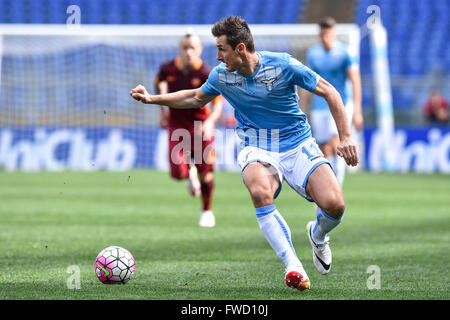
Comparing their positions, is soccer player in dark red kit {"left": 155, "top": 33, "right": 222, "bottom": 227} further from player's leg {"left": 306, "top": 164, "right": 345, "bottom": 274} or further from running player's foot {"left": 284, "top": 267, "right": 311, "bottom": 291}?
running player's foot {"left": 284, "top": 267, "right": 311, "bottom": 291}

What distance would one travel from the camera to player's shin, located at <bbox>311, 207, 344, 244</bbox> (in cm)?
578

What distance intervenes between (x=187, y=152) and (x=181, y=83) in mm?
859

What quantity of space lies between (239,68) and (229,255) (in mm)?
2143

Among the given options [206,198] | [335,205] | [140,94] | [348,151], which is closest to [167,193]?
[206,198]

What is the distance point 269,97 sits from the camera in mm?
5742

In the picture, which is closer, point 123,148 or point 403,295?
point 403,295

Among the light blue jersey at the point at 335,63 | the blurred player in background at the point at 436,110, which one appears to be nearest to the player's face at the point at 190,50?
the light blue jersey at the point at 335,63

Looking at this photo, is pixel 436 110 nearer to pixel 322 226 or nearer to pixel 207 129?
pixel 207 129

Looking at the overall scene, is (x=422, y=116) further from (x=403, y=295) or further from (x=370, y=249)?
(x=403, y=295)

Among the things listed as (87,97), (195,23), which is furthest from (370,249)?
(195,23)

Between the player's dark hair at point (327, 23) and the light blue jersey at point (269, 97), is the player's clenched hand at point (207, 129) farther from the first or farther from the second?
the light blue jersey at point (269, 97)

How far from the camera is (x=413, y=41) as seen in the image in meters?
25.3

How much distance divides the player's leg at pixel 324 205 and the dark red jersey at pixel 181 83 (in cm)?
427

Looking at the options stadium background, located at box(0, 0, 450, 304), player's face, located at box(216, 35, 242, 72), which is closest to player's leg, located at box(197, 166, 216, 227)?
stadium background, located at box(0, 0, 450, 304)
